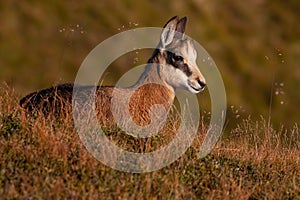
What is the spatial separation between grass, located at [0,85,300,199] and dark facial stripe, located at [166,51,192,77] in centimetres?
280

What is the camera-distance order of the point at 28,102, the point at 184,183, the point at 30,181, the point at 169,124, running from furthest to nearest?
the point at 28,102
the point at 169,124
the point at 184,183
the point at 30,181

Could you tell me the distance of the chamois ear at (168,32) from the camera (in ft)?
52.8

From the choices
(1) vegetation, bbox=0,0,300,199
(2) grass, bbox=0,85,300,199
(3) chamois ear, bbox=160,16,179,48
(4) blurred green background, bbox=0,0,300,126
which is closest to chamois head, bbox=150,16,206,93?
(3) chamois ear, bbox=160,16,179,48

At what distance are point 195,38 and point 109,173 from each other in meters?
39.1

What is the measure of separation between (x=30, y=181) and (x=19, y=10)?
3592 cm

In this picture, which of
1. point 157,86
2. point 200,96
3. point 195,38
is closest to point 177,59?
point 157,86

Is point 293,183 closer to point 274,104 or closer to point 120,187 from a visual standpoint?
point 120,187

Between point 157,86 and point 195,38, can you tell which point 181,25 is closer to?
point 157,86

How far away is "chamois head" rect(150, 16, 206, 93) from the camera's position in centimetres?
1576

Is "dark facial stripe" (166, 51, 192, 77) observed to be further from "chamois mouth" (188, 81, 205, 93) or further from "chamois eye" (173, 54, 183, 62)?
"chamois mouth" (188, 81, 205, 93)

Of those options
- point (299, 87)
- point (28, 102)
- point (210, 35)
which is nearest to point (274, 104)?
point (299, 87)

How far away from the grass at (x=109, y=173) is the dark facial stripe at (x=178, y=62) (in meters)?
2.80

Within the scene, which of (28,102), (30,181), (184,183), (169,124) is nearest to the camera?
(30,181)

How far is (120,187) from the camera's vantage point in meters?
10.8
